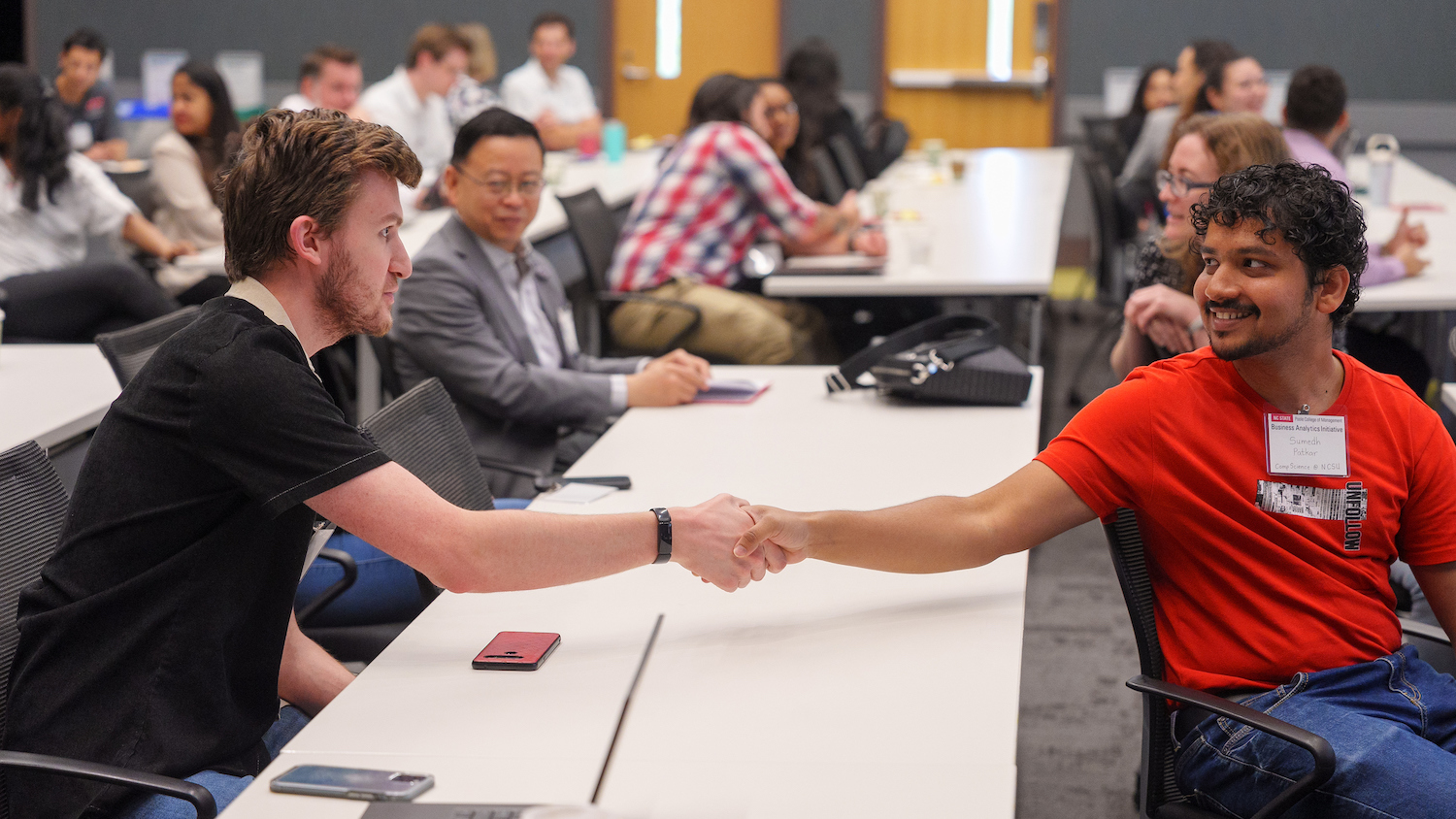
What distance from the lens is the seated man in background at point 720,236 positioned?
13.1 feet

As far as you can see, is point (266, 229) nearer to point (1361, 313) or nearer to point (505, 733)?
point (505, 733)

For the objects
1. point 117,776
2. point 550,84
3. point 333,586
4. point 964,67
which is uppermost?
point 964,67

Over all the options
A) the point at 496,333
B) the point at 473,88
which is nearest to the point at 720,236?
the point at 496,333

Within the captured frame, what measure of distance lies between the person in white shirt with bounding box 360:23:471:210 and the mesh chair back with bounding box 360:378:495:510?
4.46 m

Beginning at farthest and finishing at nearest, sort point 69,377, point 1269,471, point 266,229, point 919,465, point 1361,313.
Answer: point 1361,313 < point 69,377 < point 919,465 < point 1269,471 < point 266,229

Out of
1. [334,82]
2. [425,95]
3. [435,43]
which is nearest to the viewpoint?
[334,82]

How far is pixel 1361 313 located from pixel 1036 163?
165 inches

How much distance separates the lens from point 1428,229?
4.66 metres

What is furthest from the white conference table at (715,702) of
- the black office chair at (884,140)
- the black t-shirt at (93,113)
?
the black t-shirt at (93,113)

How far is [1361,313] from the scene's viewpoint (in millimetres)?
3746

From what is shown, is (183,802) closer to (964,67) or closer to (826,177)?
(826,177)

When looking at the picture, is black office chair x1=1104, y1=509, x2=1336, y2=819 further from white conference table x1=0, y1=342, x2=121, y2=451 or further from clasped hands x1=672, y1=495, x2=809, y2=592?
white conference table x1=0, y1=342, x2=121, y2=451

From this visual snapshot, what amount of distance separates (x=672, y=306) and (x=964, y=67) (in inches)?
265

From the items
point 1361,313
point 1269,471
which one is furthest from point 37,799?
point 1361,313
